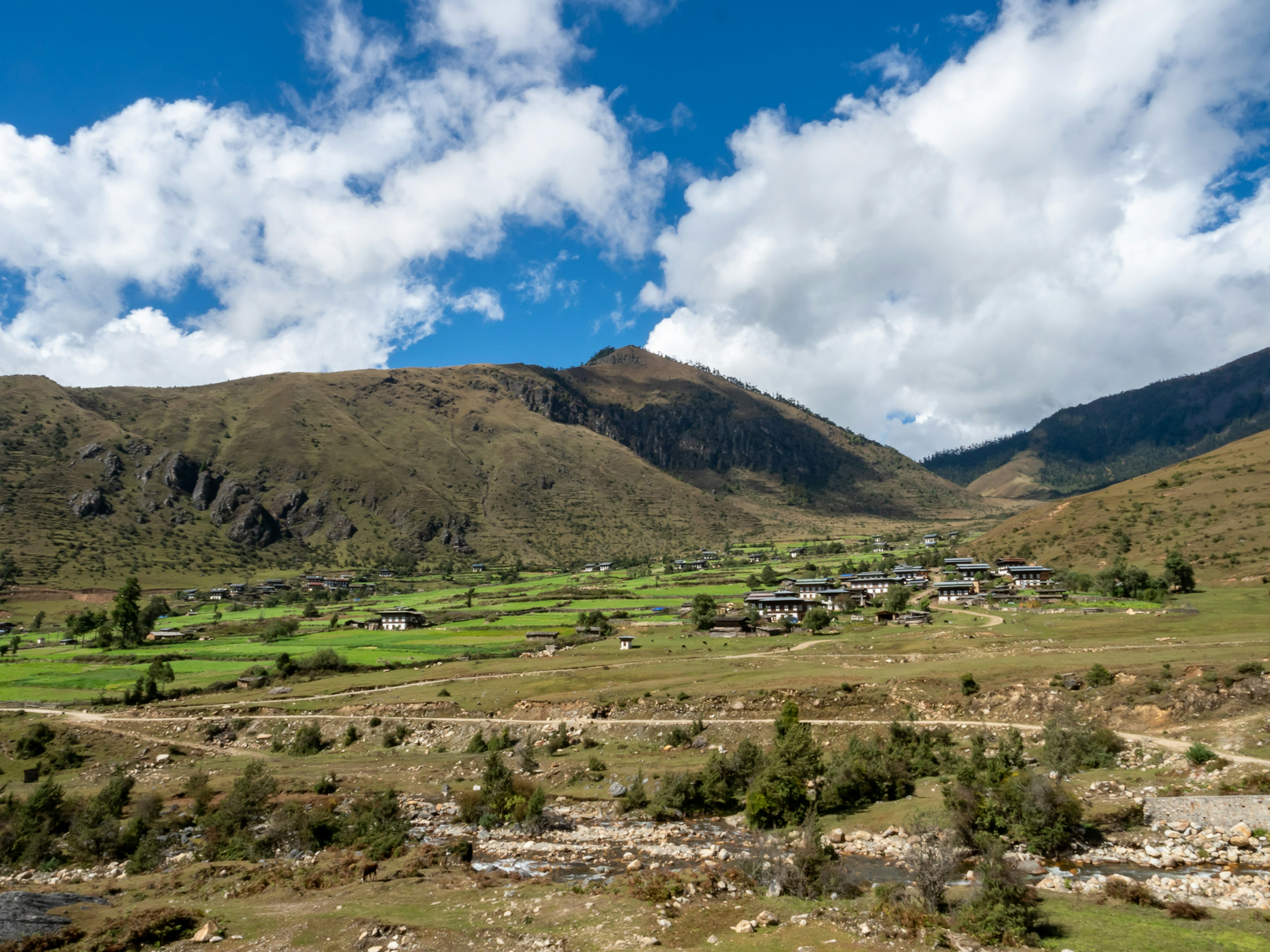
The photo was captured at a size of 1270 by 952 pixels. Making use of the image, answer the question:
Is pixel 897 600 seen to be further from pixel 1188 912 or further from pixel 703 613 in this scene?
pixel 1188 912

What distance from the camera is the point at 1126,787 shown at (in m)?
31.5

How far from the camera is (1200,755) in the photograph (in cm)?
3136

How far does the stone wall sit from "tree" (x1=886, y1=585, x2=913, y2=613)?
63987mm

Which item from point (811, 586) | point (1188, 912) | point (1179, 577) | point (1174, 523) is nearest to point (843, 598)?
point (811, 586)

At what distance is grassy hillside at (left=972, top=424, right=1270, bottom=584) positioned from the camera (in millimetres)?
92000

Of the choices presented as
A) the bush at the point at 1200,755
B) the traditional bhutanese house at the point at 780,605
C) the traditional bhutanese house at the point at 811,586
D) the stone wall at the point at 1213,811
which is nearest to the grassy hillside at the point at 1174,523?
the traditional bhutanese house at the point at 811,586

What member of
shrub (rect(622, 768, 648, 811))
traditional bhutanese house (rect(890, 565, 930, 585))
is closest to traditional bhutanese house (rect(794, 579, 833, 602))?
traditional bhutanese house (rect(890, 565, 930, 585))

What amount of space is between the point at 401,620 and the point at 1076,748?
10032 centimetres

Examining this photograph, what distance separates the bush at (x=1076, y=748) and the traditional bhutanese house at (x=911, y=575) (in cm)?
8850

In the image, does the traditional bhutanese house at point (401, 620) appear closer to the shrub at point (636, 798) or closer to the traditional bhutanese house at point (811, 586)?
the traditional bhutanese house at point (811, 586)

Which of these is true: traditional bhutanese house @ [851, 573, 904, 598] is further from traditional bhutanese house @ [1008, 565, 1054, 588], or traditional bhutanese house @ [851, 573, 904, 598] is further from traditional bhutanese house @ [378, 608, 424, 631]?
traditional bhutanese house @ [378, 608, 424, 631]

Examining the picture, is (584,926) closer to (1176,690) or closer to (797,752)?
(797,752)

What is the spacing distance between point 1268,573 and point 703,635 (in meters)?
69.2

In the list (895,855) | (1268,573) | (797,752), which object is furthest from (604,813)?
(1268,573)
